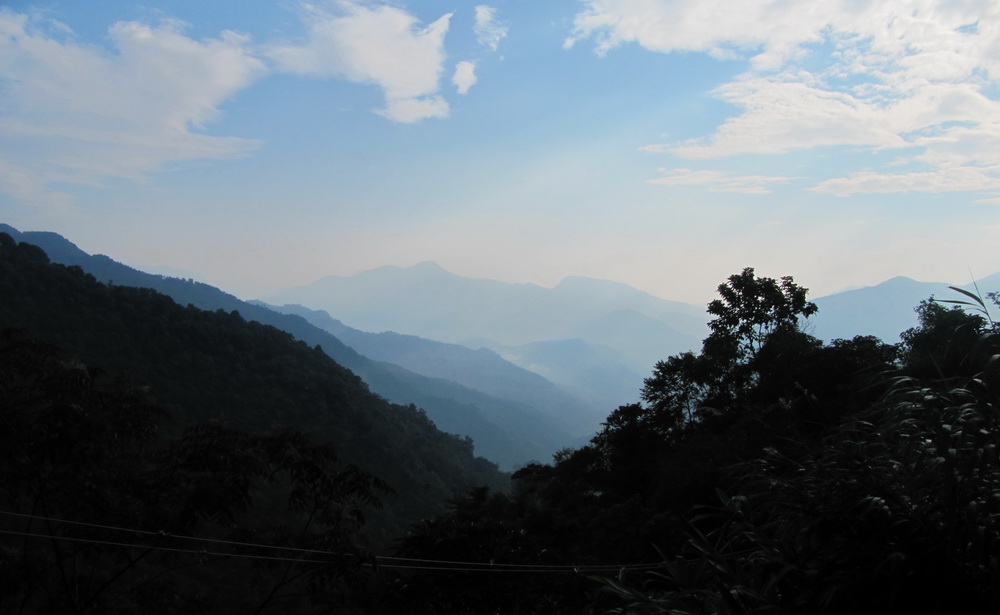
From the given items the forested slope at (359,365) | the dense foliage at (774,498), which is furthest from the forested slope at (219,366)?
the forested slope at (359,365)

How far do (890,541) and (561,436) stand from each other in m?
168

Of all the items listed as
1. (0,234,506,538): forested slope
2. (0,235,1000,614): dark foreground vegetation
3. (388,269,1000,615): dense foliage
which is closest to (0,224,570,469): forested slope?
(0,234,506,538): forested slope

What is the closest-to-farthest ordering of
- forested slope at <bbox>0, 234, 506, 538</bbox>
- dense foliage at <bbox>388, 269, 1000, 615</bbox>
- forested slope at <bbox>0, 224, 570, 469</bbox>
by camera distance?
dense foliage at <bbox>388, 269, 1000, 615</bbox>
forested slope at <bbox>0, 234, 506, 538</bbox>
forested slope at <bbox>0, 224, 570, 469</bbox>

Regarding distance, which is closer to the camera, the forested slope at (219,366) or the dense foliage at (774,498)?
the dense foliage at (774,498)

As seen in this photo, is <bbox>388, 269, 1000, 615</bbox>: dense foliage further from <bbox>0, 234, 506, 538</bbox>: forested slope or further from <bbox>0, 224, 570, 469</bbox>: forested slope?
<bbox>0, 224, 570, 469</bbox>: forested slope

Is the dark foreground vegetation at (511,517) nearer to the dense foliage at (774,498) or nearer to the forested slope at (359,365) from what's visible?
the dense foliage at (774,498)

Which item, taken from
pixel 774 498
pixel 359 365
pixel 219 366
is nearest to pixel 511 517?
pixel 774 498

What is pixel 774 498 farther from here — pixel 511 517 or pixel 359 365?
pixel 359 365

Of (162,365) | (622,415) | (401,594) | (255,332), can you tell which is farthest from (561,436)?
(401,594)

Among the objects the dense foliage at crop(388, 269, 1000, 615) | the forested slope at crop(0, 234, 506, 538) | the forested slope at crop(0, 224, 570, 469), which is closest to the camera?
the dense foliage at crop(388, 269, 1000, 615)

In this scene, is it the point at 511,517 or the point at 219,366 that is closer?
the point at 511,517

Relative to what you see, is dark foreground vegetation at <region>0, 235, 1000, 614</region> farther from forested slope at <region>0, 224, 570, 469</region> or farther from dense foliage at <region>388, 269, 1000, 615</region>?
forested slope at <region>0, 224, 570, 469</region>

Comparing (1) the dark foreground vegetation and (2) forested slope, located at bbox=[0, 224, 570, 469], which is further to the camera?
(2) forested slope, located at bbox=[0, 224, 570, 469]

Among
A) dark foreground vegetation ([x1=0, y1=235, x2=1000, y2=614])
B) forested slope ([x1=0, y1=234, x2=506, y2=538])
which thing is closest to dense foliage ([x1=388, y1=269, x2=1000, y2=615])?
dark foreground vegetation ([x1=0, y1=235, x2=1000, y2=614])
